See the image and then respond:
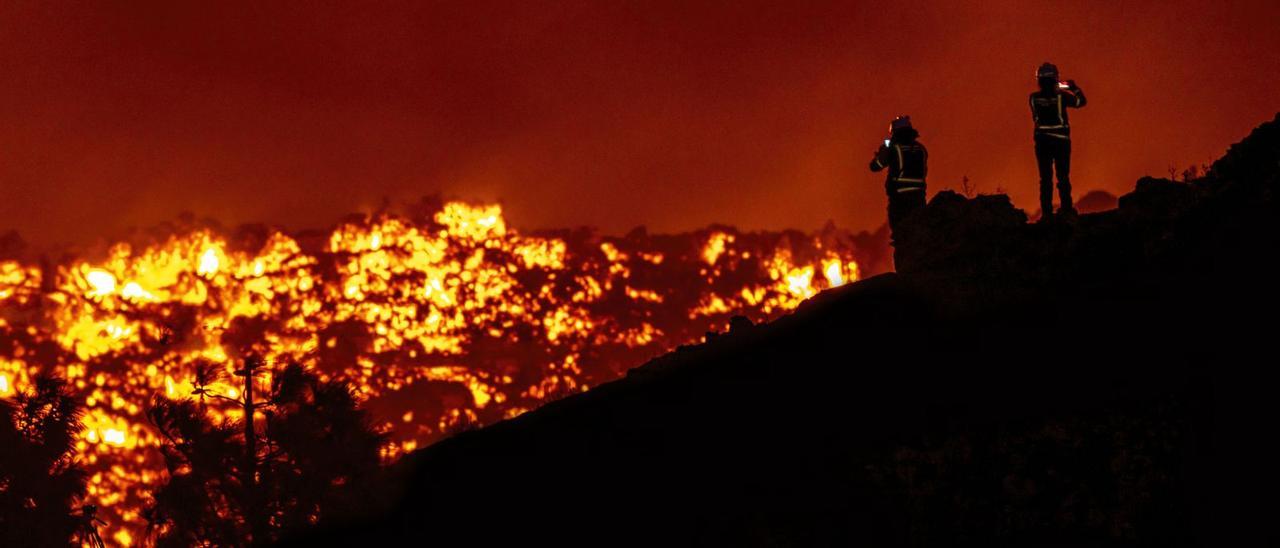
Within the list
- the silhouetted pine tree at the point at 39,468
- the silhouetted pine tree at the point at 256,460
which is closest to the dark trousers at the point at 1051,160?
the silhouetted pine tree at the point at 256,460

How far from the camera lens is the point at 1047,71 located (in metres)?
19.1

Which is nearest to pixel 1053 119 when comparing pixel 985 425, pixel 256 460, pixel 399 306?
pixel 985 425

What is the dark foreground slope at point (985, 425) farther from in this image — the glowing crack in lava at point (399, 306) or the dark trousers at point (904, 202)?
the glowing crack in lava at point (399, 306)

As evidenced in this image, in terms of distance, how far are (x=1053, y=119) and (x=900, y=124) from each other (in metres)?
2.29

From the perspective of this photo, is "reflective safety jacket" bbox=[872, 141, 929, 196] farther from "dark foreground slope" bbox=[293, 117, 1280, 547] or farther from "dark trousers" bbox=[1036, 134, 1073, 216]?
"dark foreground slope" bbox=[293, 117, 1280, 547]

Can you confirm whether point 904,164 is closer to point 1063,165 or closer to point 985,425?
point 1063,165

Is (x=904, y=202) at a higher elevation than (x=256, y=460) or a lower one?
higher

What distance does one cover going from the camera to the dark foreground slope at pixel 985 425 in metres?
10.4

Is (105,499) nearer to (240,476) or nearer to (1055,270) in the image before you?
(240,476)

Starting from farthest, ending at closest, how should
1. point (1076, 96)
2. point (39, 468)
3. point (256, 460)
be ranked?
1. point (39, 468)
2. point (256, 460)
3. point (1076, 96)

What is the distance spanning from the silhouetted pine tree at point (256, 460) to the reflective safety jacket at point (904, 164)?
1149 centimetres

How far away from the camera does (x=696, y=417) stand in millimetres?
12141

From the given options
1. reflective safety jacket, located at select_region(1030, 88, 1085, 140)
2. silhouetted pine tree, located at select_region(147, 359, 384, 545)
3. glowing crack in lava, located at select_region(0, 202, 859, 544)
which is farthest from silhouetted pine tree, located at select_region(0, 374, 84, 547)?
glowing crack in lava, located at select_region(0, 202, 859, 544)

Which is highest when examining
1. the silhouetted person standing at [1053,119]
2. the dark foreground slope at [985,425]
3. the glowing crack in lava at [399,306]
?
the glowing crack in lava at [399,306]
